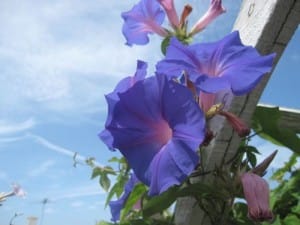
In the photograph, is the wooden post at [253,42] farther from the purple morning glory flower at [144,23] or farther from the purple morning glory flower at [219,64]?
the purple morning glory flower at [144,23]

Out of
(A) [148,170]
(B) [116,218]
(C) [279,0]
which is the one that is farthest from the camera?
(B) [116,218]

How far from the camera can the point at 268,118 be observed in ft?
3.24

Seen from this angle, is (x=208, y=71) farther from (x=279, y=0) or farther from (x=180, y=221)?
(x=180, y=221)

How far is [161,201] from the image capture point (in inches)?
35.1

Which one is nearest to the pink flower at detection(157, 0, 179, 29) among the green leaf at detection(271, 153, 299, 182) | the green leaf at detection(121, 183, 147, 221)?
the green leaf at detection(121, 183, 147, 221)

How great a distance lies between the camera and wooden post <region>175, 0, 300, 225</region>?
0.86m

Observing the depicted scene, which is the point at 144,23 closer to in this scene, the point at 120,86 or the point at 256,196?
the point at 120,86

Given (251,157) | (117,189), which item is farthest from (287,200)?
(117,189)

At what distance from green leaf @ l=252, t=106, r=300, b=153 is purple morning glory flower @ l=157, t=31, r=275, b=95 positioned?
0.22m

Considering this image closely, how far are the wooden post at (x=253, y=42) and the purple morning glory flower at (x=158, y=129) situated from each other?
182 millimetres

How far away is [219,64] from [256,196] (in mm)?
227

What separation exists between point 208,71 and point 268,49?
0.14 m

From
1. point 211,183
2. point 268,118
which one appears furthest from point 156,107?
point 268,118

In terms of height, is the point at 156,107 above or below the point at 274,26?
below
